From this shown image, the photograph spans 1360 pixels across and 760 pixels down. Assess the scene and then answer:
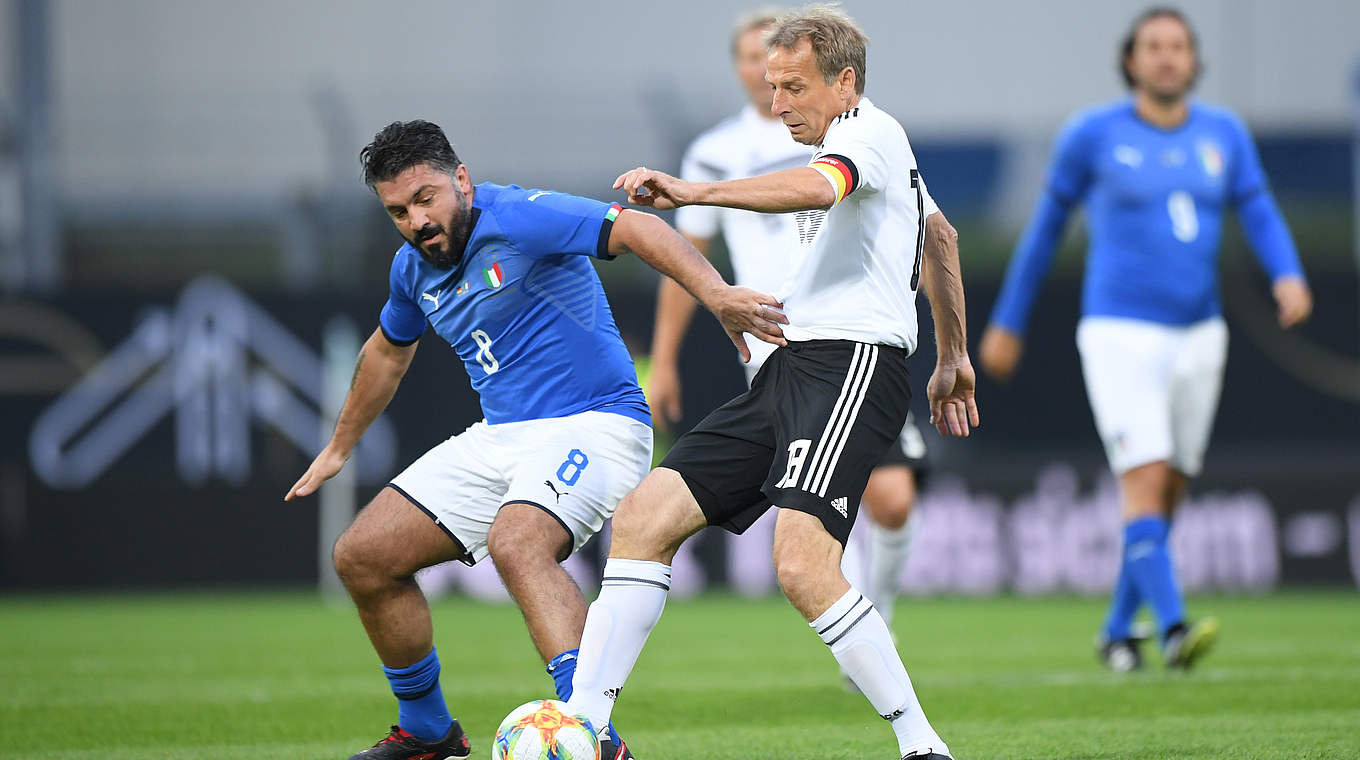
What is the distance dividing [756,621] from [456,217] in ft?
21.5

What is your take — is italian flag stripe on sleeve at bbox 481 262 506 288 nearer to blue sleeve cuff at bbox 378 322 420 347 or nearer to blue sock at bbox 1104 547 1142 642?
blue sleeve cuff at bbox 378 322 420 347

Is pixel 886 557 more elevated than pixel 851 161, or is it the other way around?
pixel 851 161

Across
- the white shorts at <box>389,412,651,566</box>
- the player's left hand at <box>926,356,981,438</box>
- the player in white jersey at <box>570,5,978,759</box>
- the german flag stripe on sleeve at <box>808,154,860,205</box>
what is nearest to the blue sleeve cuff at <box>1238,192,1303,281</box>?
the player's left hand at <box>926,356,981,438</box>

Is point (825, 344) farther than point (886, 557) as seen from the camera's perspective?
No

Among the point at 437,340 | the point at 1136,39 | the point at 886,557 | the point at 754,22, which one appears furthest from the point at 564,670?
the point at 437,340

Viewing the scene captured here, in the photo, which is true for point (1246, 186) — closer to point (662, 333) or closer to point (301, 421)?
point (662, 333)

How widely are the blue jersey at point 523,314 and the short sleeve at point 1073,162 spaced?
326 cm

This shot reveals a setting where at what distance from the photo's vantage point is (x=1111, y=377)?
7.63 m

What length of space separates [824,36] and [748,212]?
2246 mm

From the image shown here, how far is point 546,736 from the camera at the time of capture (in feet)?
14.7

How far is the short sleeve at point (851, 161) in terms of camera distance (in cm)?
438

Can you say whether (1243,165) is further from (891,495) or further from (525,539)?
(525,539)

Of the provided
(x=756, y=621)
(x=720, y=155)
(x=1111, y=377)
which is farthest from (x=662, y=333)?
(x=756, y=621)

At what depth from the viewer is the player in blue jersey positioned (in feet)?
16.3
